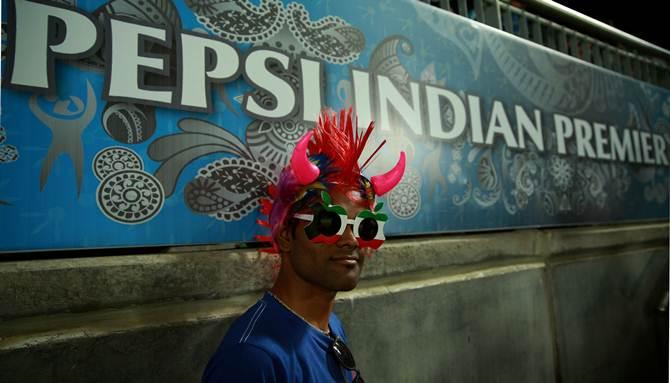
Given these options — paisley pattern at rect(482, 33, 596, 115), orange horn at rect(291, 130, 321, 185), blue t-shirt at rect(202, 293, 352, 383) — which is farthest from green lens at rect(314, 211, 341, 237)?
paisley pattern at rect(482, 33, 596, 115)

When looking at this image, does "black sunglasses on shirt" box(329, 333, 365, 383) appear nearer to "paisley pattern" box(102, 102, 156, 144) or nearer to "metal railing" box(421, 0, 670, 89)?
"paisley pattern" box(102, 102, 156, 144)

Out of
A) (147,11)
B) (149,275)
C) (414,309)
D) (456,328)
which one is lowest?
(456,328)

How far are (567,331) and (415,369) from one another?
129 centimetres

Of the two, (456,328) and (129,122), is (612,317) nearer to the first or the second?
(456,328)

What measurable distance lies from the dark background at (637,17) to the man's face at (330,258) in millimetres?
4701

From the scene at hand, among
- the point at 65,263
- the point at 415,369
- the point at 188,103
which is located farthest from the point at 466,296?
the point at 65,263

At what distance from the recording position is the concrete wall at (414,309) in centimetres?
116

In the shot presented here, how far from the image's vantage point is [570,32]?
123 inches

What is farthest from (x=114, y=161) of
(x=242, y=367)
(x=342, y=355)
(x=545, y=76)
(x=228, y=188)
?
(x=545, y=76)

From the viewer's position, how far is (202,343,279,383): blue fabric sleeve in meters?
0.89

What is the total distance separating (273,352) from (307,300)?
0.22 m

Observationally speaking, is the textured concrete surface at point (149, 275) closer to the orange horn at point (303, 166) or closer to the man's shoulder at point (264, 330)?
the man's shoulder at point (264, 330)

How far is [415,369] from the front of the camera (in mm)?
1829

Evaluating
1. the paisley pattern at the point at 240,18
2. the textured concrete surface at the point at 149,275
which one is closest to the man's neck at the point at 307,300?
the textured concrete surface at the point at 149,275
